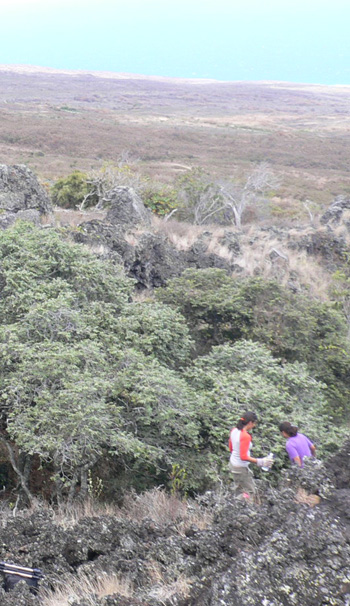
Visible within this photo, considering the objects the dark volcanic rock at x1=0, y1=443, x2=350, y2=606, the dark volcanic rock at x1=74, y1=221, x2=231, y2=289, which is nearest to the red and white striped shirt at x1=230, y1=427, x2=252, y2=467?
the dark volcanic rock at x1=0, y1=443, x2=350, y2=606

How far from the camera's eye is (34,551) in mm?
4703

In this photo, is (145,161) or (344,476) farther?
(145,161)

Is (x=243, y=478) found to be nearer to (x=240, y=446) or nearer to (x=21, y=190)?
(x=240, y=446)

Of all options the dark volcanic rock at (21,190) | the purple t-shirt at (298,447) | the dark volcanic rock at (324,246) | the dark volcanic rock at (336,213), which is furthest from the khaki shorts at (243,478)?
the dark volcanic rock at (336,213)

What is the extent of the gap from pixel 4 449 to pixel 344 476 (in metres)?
5.10

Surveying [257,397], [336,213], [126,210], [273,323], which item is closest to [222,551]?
[257,397]

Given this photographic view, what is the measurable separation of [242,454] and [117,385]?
6.22ft

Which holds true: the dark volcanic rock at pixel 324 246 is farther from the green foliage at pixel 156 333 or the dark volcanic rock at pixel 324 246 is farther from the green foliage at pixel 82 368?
the green foliage at pixel 82 368

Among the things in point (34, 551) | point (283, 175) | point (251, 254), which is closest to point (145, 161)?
point (283, 175)

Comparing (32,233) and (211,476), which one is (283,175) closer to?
(32,233)

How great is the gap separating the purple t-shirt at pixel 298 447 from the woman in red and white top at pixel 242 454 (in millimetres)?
435

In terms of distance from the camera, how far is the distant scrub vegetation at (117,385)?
6.65 m

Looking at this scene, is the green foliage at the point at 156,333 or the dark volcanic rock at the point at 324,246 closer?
the green foliage at the point at 156,333

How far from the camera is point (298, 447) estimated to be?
599 cm
